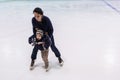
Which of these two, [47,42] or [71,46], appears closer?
[47,42]

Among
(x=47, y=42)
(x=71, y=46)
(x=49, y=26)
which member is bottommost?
(x=71, y=46)

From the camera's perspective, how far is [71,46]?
4.34m

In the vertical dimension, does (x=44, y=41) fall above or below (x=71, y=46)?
above

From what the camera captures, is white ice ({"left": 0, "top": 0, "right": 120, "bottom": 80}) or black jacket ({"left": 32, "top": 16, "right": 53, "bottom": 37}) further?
white ice ({"left": 0, "top": 0, "right": 120, "bottom": 80})

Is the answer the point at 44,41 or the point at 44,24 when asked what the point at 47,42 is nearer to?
the point at 44,41

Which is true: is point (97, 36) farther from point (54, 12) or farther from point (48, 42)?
point (54, 12)

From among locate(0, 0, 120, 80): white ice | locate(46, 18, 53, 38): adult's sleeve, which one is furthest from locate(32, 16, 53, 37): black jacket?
locate(0, 0, 120, 80): white ice

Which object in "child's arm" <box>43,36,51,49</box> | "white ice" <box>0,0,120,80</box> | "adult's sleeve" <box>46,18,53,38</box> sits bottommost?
"white ice" <box>0,0,120,80</box>

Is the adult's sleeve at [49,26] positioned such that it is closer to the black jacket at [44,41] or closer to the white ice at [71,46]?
the black jacket at [44,41]

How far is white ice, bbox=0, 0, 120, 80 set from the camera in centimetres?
327

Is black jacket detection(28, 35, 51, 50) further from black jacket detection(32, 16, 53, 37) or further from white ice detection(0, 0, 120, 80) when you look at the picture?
white ice detection(0, 0, 120, 80)

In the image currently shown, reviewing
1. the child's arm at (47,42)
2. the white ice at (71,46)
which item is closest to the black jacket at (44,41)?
the child's arm at (47,42)

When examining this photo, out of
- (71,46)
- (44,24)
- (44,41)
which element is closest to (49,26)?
(44,24)

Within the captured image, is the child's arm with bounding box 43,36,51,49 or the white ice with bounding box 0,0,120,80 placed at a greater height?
the child's arm with bounding box 43,36,51,49
